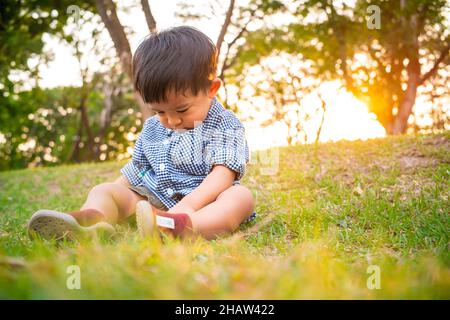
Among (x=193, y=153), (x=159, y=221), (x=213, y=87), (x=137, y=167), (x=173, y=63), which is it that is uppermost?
(x=173, y=63)

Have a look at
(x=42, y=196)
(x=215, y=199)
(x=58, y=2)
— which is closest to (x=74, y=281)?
(x=215, y=199)

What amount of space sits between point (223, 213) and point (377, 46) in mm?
12373

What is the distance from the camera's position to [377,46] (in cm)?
1341

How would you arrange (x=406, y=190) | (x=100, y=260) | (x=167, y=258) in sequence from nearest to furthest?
1. (x=100, y=260)
2. (x=167, y=258)
3. (x=406, y=190)

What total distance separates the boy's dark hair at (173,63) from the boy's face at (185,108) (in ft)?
0.12

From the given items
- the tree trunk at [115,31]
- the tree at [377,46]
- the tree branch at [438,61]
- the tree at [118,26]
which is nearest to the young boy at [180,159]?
the tree at [118,26]

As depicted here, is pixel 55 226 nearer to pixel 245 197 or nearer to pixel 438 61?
pixel 245 197

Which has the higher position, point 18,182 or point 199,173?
point 199,173

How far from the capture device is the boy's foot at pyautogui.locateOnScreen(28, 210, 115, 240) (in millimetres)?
2164

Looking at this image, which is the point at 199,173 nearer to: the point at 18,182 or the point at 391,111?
the point at 18,182

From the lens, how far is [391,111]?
13.9m

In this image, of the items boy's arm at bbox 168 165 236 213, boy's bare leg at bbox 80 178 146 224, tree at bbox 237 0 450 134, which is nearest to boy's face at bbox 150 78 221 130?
boy's arm at bbox 168 165 236 213

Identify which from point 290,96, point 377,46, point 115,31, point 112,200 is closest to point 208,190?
point 112,200
